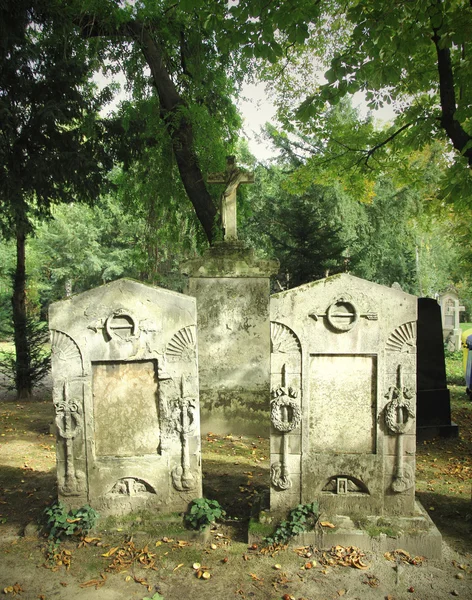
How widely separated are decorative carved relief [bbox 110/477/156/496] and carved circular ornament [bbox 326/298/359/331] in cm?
253

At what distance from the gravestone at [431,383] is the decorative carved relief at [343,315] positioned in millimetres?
3489

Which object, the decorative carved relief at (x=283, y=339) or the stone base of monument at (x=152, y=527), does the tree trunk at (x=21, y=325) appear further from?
the decorative carved relief at (x=283, y=339)

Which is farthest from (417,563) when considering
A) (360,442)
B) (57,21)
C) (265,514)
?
(57,21)

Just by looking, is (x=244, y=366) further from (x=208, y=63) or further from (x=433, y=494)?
(x=208, y=63)

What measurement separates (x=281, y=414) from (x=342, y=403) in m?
0.63

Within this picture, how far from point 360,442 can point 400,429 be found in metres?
0.41

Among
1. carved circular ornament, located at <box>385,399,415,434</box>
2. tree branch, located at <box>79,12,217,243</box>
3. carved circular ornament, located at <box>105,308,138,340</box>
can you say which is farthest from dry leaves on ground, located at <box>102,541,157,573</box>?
tree branch, located at <box>79,12,217,243</box>

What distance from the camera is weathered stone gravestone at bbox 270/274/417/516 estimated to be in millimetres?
4516

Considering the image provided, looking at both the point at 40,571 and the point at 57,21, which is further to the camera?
the point at 57,21

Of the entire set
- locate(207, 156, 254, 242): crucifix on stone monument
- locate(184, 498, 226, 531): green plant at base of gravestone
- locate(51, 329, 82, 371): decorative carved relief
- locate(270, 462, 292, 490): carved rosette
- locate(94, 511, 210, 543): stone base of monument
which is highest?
locate(207, 156, 254, 242): crucifix on stone monument

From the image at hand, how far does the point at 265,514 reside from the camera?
462cm

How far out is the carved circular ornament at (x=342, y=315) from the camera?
4.50 m

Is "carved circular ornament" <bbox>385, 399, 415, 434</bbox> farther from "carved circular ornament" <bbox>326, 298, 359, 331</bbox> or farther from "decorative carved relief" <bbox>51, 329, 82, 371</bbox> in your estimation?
"decorative carved relief" <bbox>51, 329, 82, 371</bbox>

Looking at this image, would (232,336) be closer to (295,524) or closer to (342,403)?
(342,403)
